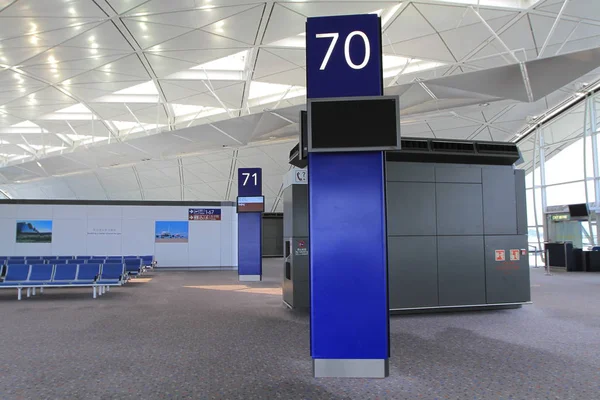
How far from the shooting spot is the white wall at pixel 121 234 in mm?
21500

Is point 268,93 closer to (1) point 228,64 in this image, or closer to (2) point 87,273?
(1) point 228,64

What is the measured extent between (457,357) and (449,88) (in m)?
12.9

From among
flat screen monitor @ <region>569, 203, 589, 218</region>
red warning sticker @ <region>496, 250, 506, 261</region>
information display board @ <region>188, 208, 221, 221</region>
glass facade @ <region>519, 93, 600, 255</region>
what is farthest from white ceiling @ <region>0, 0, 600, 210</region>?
red warning sticker @ <region>496, 250, 506, 261</region>

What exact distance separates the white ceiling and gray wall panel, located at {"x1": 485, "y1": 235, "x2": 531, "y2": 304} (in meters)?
7.21

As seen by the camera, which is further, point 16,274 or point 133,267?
point 133,267

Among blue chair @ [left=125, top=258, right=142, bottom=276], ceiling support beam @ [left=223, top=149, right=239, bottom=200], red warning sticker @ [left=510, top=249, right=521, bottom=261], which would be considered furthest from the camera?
ceiling support beam @ [left=223, top=149, right=239, bottom=200]

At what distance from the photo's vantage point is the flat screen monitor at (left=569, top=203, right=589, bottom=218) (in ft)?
72.3

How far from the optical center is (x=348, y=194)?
16.8ft

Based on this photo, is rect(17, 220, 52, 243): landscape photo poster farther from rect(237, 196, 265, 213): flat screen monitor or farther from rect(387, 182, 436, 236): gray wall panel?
rect(387, 182, 436, 236): gray wall panel

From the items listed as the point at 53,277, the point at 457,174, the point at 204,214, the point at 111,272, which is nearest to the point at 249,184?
the point at 204,214

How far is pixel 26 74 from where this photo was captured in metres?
16.9

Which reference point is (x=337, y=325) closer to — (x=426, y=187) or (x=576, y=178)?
(x=426, y=187)

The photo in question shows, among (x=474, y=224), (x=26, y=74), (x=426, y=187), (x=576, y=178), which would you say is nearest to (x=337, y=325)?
(x=426, y=187)

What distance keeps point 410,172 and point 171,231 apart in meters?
16.4
